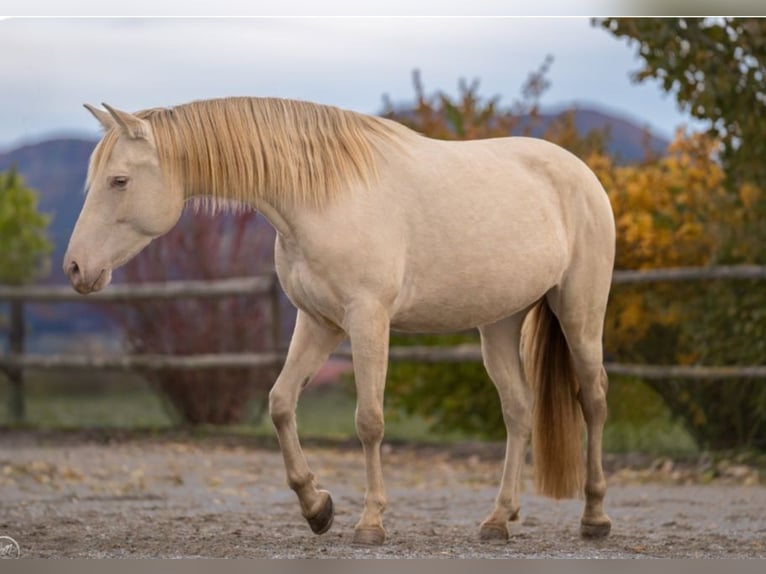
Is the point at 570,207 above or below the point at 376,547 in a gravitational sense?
above

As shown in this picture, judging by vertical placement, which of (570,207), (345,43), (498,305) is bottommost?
(498,305)

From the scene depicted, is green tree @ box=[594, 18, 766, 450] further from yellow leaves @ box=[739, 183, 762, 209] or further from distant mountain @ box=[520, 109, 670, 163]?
distant mountain @ box=[520, 109, 670, 163]

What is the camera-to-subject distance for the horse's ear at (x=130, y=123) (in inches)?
141

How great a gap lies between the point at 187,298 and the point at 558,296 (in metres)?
4.72

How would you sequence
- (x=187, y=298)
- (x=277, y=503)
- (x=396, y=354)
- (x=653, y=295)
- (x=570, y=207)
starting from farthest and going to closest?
(x=187, y=298), (x=396, y=354), (x=653, y=295), (x=277, y=503), (x=570, y=207)

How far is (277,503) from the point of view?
5652 mm

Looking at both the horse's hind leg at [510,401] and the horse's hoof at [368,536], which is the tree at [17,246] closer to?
the horse's hind leg at [510,401]

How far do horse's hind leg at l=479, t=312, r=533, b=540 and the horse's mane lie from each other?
36.9 inches

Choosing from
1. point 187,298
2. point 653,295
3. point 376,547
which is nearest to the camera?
point 376,547

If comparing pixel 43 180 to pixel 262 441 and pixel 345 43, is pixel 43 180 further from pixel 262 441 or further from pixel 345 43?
pixel 345 43

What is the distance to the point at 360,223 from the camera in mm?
3719

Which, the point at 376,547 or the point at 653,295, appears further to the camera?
the point at 653,295

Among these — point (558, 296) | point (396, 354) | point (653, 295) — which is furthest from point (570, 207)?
point (396, 354)

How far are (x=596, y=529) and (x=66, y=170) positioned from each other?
13.5 ft
